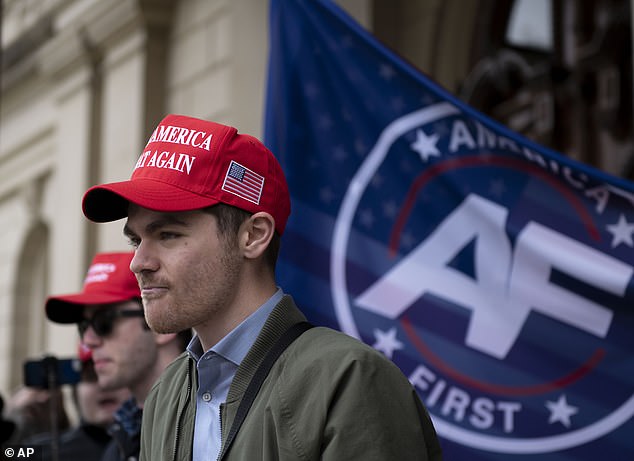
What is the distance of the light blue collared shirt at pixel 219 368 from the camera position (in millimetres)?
1934

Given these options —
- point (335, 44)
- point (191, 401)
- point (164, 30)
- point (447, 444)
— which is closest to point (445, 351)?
point (447, 444)

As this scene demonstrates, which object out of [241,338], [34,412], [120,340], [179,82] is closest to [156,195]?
[241,338]

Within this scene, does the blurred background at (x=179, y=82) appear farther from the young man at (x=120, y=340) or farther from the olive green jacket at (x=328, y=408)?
the olive green jacket at (x=328, y=408)

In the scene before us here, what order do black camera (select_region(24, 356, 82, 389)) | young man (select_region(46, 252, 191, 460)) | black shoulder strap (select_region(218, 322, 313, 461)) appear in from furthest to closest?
1. black camera (select_region(24, 356, 82, 389))
2. young man (select_region(46, 252, 191, 460))
3. black shoulder strap (select_region(218, 322, 313, 461))

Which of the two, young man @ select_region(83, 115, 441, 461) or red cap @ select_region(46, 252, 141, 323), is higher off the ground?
young man @ select_region(83, 115, 441, 461)

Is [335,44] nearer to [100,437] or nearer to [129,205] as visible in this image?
[129,205]

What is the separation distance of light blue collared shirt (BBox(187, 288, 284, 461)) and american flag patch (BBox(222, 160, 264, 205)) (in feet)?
0.73

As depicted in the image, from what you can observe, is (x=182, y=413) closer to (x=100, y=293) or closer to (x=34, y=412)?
(x=100, y=293)

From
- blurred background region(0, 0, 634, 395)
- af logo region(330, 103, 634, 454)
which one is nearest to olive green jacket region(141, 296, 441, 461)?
af logo region(330, 103, 634, 454)

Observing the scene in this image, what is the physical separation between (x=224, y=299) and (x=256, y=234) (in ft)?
0.48

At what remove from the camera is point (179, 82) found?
25.5ft

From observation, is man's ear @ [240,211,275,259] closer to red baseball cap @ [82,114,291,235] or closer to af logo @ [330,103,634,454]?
red baseball cap @ [82,114,291,235]

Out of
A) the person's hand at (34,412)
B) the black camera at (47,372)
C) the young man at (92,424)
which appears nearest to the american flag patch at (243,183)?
the black camera at (47,372)

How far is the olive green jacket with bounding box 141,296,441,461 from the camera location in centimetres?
171
